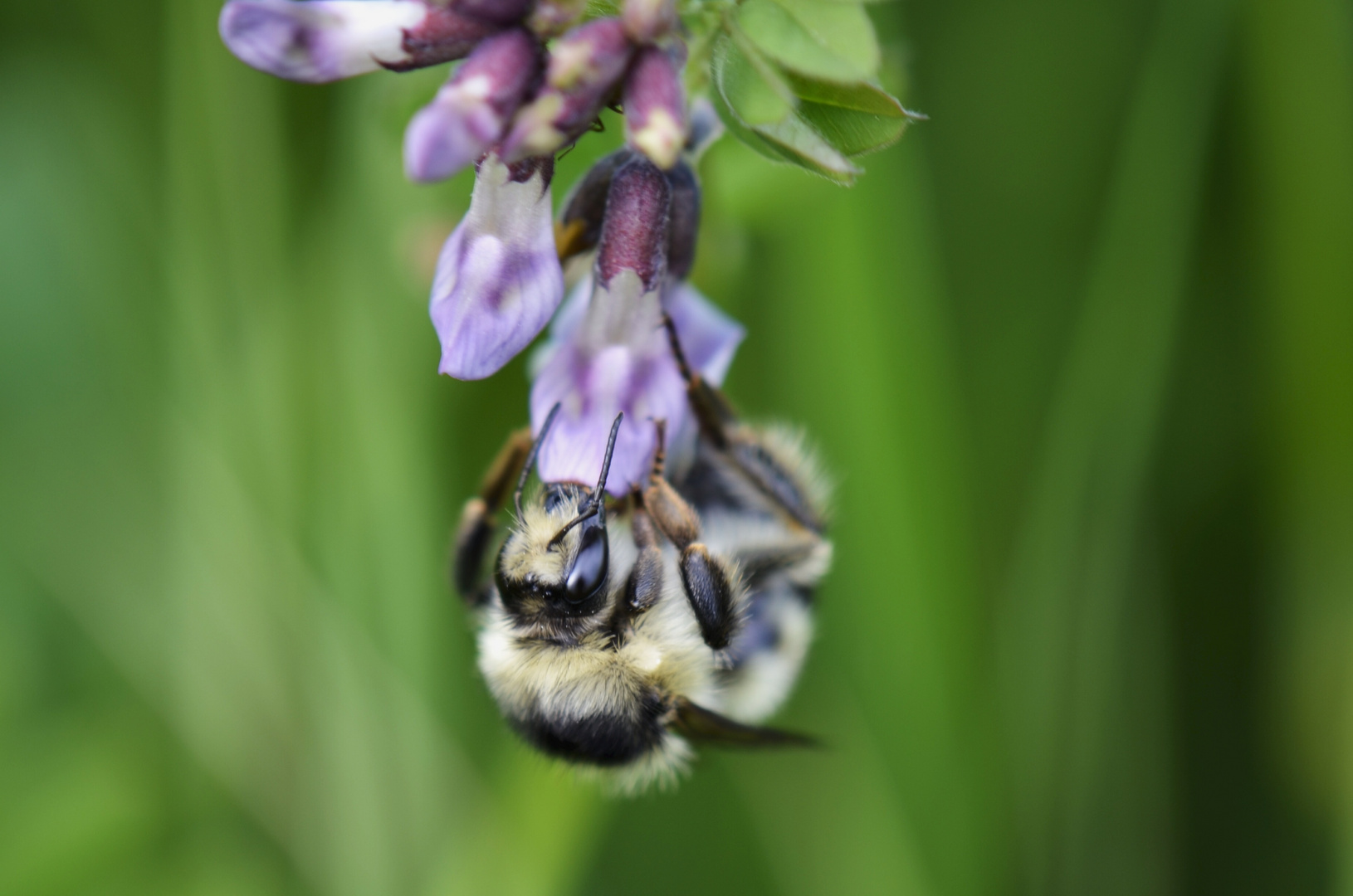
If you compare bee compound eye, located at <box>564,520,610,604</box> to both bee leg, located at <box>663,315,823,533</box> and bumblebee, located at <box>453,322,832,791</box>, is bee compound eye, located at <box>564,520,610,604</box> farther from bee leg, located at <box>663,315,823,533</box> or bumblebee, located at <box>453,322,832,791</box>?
bee leg, located at <box>663,315,823,533</box>

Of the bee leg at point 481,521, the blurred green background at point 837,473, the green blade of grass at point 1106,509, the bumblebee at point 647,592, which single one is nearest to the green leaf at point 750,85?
the bumblebee at point 647,592

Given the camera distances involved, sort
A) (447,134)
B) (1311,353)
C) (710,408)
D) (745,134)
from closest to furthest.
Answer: (447,134), (745,134), (710,408), (1311,353)

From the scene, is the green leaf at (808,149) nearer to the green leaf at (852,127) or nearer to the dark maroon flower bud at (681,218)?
the green leaf at (852,127)

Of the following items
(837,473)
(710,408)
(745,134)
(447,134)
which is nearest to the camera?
(447,134)

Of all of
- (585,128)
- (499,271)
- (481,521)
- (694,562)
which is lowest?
(481,521)

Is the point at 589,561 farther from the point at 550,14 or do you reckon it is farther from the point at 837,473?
the point at 837,473

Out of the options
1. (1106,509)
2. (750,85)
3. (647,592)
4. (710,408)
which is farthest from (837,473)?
(750,85)

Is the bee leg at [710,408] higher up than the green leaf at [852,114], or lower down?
lower down

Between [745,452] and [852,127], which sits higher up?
[852,127]
